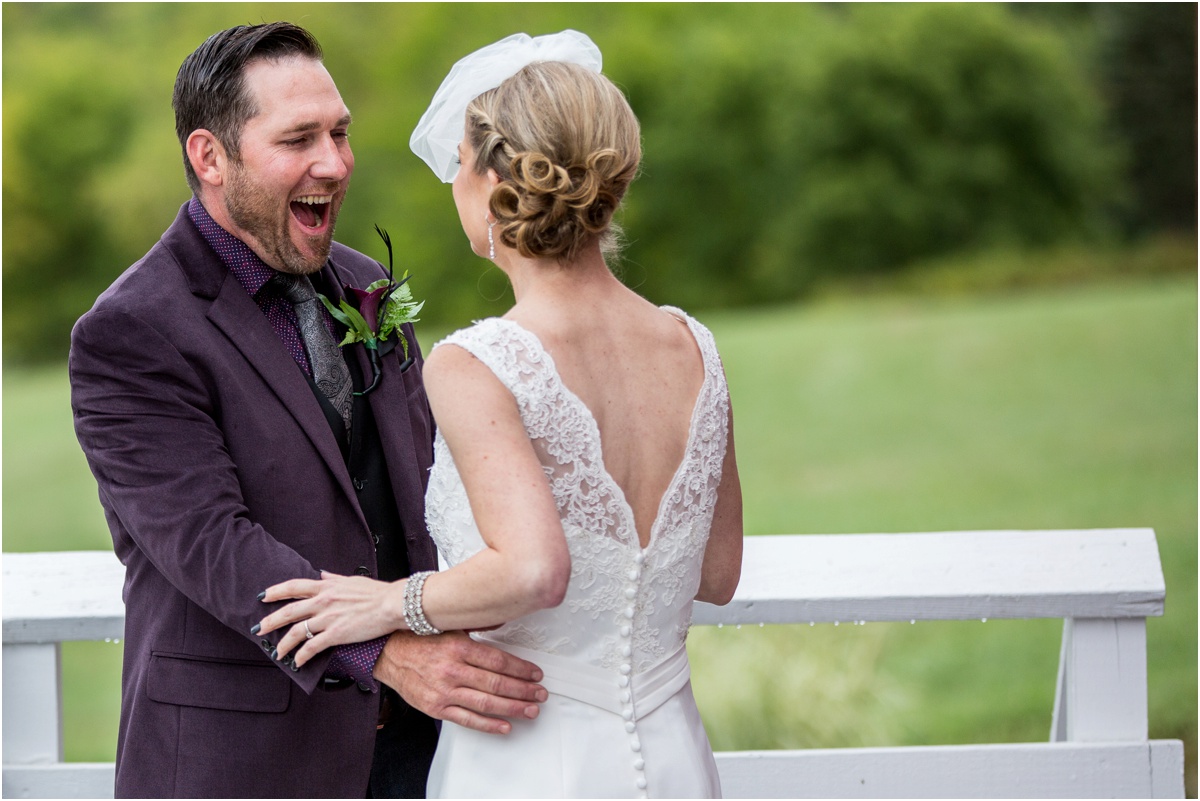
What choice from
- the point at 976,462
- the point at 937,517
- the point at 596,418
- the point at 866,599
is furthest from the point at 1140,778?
the point at 976,462

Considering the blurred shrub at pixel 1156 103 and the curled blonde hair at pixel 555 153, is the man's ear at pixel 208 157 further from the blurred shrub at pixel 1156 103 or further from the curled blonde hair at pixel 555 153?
the blurred shrub at pixel 1156 103

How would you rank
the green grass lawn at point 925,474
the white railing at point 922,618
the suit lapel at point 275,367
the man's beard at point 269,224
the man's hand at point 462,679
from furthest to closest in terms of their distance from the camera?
the green grass lawn at point 925,474
the white railing at point 922,618
the man's beard at point 269,224
the suit lapel at point 275,367
the man's hand at point 462,679

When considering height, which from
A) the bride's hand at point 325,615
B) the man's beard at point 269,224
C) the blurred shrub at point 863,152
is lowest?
the bride's hand at point 325,615

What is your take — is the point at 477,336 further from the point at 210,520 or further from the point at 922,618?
the point at 922,618

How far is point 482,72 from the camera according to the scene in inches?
83.8

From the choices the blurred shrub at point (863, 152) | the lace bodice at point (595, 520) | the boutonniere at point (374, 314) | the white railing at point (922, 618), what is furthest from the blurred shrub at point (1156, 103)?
the lace bodice at point (595, 520)

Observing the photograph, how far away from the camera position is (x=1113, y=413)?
14430mm

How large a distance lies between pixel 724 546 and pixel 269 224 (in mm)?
1163

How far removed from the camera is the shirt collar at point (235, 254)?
255 cm

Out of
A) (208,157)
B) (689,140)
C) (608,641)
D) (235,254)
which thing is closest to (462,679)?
(608,641)

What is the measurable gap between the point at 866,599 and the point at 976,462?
464 inches

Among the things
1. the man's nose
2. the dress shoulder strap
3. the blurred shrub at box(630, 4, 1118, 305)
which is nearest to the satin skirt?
the dress shoulder strap

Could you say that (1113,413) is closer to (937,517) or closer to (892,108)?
(937,517)

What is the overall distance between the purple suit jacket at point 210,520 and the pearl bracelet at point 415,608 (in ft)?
0.69
